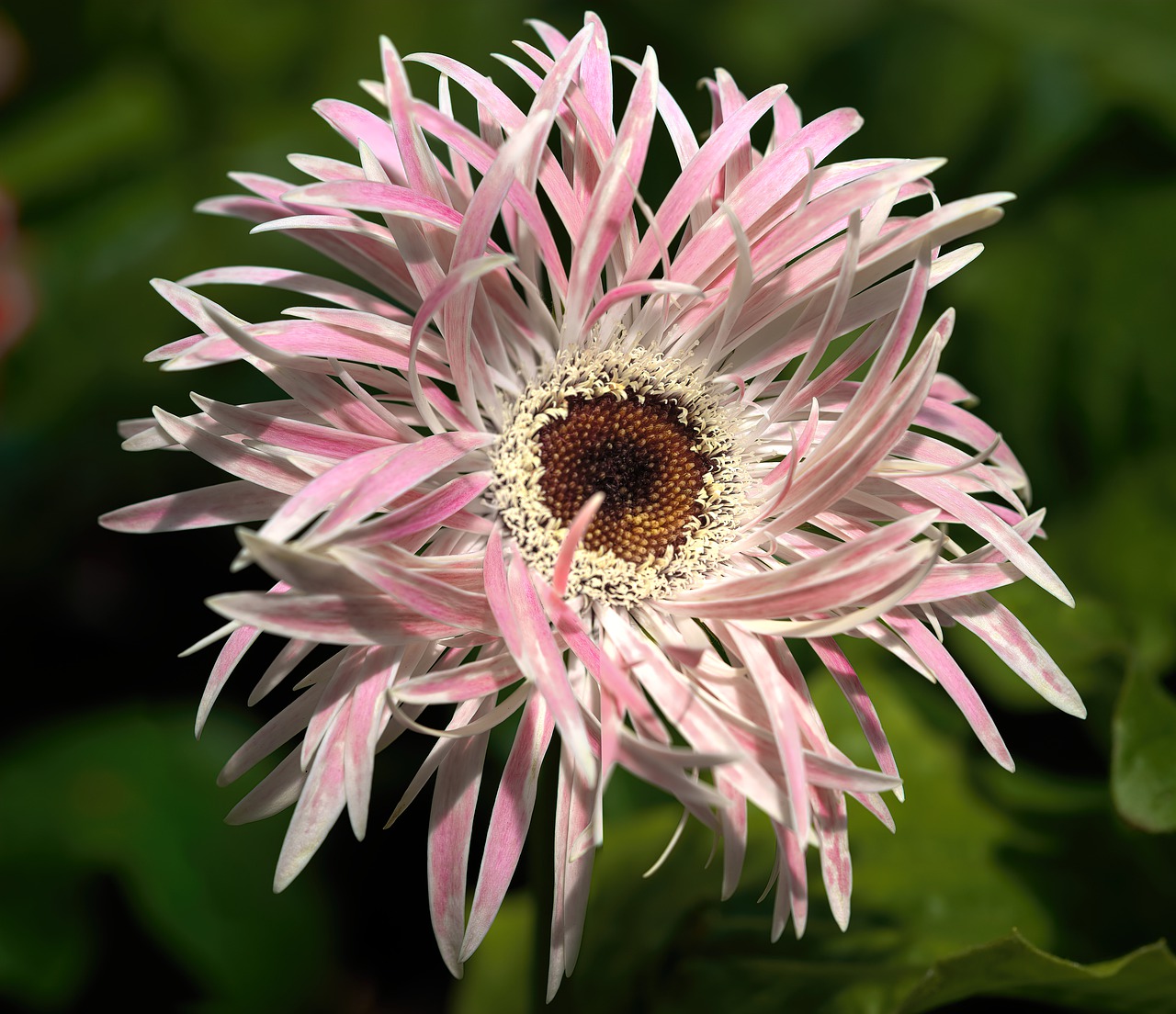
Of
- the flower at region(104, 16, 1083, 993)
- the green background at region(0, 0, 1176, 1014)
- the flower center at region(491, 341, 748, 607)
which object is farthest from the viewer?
the green background at region(0, 0, 1176, 1014)

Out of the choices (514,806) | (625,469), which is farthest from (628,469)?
(514,806)

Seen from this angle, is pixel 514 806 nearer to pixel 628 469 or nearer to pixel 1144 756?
pixel 628 469

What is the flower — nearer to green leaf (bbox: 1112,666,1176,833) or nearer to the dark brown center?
the dark brown center

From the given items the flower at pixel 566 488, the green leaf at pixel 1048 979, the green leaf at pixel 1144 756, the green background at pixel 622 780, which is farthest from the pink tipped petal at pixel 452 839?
the green leaf at pixel 1144 756

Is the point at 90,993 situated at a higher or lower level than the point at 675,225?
lower

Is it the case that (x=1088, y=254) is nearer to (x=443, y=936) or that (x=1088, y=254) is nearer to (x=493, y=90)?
(x=493, y=90)

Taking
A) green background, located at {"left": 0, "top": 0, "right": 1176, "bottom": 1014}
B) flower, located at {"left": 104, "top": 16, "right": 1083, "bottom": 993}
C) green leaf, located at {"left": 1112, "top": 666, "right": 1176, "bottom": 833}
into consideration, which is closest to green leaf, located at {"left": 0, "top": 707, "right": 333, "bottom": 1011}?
green background, located at {"left": 0, "top": 0, "right": 1176, "bottom": 1014}

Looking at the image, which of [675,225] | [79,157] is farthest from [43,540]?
[675,225]
